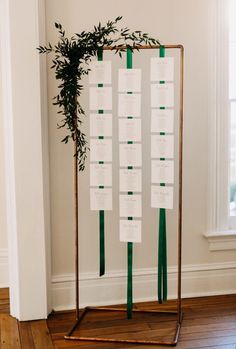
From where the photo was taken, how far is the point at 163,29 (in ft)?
11.3

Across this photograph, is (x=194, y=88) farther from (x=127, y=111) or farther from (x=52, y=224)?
(x=52, y=224)

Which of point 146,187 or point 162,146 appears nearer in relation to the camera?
point 162,146

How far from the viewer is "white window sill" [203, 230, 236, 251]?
364 centimetres

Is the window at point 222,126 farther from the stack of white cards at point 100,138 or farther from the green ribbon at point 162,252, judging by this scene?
the stack of white cards at point 100,138

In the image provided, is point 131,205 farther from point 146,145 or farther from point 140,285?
point 140,285

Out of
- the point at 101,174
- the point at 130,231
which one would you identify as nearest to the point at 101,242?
the point at 130,231

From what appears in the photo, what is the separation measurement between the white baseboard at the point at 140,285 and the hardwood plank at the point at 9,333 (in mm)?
311

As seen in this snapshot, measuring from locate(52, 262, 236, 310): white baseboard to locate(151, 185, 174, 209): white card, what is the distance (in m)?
0.65

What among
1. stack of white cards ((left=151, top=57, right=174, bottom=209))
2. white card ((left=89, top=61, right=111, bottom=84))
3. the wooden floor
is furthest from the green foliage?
the wooden floor

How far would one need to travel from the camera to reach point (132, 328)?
3.18 metres

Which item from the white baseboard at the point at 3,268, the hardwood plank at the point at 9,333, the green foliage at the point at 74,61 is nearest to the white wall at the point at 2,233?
the white baseboard at the point at 3,268

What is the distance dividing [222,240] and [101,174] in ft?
3.43

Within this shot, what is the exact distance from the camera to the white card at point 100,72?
308cm

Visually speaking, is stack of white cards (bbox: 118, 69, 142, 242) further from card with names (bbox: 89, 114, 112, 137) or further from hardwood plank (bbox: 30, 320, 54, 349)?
hardwood plank (bbox: 30, 320, 54, 349)
